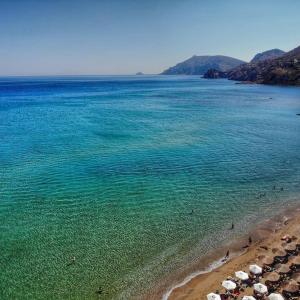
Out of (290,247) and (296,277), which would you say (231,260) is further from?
(296,277)

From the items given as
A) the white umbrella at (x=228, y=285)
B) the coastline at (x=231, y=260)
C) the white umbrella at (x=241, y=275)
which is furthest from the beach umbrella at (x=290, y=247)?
the white umbrella at (x=228, y=285)

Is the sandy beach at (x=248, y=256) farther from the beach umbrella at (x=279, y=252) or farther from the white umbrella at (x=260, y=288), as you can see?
the white umbrella at (x=260, y=288)

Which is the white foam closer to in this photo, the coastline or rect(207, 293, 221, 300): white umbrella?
the coastline

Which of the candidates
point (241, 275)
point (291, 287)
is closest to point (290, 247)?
point (291, 287)

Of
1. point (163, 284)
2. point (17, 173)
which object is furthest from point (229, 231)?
point (17, 173)

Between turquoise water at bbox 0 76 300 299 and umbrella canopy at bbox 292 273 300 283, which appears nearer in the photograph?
umbrella canopy at bbox 292 273 300 283

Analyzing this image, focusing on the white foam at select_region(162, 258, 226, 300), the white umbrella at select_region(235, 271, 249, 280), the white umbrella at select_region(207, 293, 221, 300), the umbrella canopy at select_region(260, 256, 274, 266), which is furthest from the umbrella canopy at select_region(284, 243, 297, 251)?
the white umbrella at select_region(207, 293, 221, 300)

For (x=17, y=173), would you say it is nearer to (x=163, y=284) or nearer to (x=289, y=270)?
(x=163, y=284)
